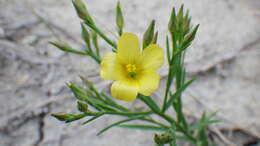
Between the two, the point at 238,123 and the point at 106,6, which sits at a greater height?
the point at 106,6

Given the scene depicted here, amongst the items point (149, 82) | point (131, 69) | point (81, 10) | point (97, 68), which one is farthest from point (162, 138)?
point (97, 68)

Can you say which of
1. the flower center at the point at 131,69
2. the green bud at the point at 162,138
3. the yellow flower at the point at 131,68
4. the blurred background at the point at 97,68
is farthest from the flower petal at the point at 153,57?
the blurred background at the point at 97,68

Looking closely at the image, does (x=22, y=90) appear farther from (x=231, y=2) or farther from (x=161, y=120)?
(x=231, y=2)

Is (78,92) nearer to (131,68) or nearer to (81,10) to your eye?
(131,68)

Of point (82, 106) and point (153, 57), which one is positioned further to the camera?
point (82, 106)

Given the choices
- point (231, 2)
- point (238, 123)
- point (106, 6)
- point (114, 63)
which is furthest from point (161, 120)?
point (231, 2)

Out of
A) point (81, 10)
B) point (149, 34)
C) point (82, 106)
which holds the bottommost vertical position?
point (82, 106)

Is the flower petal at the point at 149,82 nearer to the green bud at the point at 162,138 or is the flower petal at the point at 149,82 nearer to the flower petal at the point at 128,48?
the flower petal at the point at 128,48
